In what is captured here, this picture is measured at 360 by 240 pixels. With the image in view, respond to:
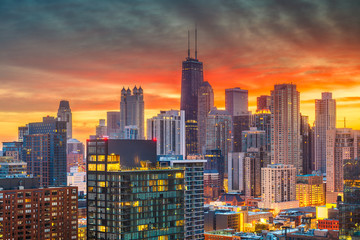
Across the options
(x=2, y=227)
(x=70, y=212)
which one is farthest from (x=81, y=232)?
(x=2, y=227)

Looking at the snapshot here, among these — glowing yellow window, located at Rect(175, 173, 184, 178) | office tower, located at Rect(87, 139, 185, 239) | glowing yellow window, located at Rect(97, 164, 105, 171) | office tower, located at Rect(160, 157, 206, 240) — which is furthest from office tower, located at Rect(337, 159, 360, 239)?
glowing yellow window, located at Rect(97, 164, 105, 171)

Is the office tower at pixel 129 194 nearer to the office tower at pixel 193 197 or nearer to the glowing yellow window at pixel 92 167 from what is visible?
the glowing yellow window at pixel 92 167

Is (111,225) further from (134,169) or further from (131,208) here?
(134,169)

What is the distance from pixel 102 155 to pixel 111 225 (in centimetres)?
1227

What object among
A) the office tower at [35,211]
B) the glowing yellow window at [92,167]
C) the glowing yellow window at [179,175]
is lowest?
the office tower at [35,211]

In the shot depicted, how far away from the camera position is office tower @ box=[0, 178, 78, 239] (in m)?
142

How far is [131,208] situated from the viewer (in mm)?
104938

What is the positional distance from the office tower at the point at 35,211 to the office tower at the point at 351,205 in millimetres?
67402

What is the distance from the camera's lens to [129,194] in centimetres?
10512

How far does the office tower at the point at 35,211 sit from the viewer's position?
142 m

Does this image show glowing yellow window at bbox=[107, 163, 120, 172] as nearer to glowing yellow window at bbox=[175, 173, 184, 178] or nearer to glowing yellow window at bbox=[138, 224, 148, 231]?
glowing yellow window at bbox=[138, 224, 148, 231]

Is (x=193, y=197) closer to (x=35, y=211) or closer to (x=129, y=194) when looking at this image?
(x=35, y=211)

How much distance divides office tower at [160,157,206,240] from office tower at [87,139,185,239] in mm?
60120

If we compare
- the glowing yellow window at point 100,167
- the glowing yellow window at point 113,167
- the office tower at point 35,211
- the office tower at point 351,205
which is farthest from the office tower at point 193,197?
the glowing yellow window at point 100,167
